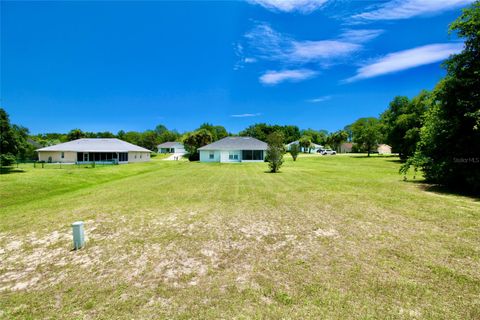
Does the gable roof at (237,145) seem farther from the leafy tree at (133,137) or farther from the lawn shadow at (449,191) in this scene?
the leafy tree at (133,137)

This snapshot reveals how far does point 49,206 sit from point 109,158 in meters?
33.2

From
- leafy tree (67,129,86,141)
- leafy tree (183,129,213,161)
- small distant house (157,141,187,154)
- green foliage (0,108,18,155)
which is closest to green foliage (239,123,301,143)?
small distant house (157,141,187,154)

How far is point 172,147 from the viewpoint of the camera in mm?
83062

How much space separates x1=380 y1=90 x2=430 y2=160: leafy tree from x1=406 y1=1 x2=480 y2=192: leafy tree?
84.6 feet

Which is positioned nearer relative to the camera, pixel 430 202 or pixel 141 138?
pixel 430 202

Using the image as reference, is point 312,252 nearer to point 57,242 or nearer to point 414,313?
point 414,313

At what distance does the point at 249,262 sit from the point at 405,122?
44.2 metres

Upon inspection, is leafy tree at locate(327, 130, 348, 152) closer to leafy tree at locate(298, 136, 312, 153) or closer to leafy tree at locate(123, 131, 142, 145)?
leafy tree at locate(298, 136, 312, 153)

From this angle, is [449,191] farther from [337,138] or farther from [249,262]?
[337,138]

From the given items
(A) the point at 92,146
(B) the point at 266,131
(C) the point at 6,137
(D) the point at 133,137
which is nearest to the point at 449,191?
(C) the point at 6,137

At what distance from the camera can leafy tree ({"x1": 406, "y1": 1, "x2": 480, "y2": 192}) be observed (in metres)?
11.5

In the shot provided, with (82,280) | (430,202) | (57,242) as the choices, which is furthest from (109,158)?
(430,202)

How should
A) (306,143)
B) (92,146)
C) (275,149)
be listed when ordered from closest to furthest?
(275,149) < (92,146) < (306,143)

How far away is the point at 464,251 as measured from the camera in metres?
5.27
